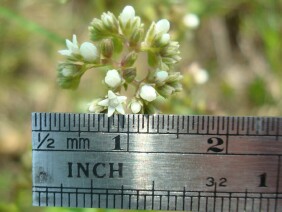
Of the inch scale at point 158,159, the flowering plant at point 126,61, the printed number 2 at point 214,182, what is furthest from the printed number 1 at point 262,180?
the flowering plant at point 126,61

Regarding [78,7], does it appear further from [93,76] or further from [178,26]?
[178,26]

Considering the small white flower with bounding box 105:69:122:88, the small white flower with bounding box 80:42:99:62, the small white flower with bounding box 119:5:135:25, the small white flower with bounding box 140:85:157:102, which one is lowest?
the small white flower with bounding box 140:85:157:102

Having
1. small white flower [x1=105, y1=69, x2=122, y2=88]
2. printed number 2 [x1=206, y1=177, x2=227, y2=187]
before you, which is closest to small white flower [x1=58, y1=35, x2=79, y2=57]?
small white flower [x1=105, y1=69, x2=122, y2=88]

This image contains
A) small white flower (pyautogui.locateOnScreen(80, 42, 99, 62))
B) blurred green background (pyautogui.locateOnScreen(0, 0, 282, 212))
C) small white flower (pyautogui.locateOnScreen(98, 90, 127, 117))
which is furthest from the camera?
blurred green background (pyautogui.locateOnScreen(0, 0, 282, 212))

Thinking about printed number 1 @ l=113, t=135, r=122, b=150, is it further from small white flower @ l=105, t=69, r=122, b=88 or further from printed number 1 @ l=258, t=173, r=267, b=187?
printed number 1 @ l=258, t=173, r=267, b=187

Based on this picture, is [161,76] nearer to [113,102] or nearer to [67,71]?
[113,102]

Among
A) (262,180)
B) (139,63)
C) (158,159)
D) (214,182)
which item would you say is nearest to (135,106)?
(158,159)
